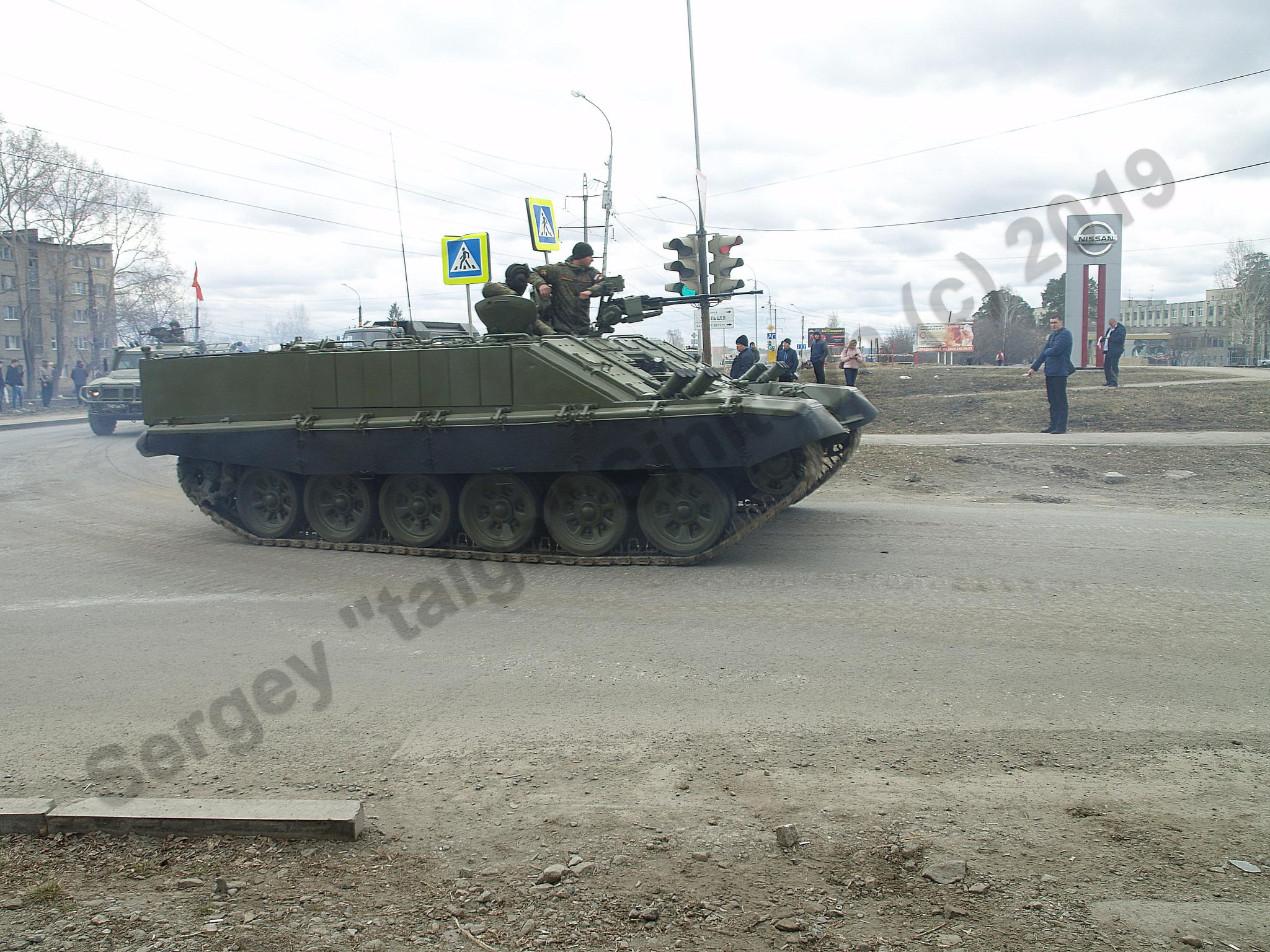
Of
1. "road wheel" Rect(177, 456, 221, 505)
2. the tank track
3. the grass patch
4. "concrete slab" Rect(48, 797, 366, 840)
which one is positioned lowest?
the grass patch

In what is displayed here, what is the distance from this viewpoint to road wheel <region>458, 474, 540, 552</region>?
9.13 metres

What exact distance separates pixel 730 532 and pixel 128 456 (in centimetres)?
1382

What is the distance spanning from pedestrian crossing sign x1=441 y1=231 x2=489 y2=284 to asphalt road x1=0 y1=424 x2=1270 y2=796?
23.4ft

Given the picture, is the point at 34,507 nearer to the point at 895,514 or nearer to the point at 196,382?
the point at 196,382

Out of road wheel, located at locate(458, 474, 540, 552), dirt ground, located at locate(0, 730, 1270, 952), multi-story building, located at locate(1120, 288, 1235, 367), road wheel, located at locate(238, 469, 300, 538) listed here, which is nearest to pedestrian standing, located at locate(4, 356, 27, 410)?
road wheel, located at locate(238, 469, 300, 538)

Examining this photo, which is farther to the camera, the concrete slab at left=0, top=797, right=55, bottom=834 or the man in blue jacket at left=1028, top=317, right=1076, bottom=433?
the man in blue jacket at left=1028, top=317, right=1076, bottom=433

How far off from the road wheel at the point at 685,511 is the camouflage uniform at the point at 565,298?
2.49m

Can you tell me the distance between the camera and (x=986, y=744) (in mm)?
4492

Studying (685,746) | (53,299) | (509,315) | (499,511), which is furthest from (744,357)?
(53,299)

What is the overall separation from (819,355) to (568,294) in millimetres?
10021

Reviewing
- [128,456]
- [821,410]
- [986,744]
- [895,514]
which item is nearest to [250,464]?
[821,410]

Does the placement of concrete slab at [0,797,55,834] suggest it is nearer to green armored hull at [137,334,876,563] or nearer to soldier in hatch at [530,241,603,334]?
green armored hull at [137,334,876,563]

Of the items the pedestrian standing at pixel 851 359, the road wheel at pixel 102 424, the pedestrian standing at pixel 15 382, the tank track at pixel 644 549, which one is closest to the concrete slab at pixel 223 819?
the tank track at pixel 644 549

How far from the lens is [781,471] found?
28.2 ft
